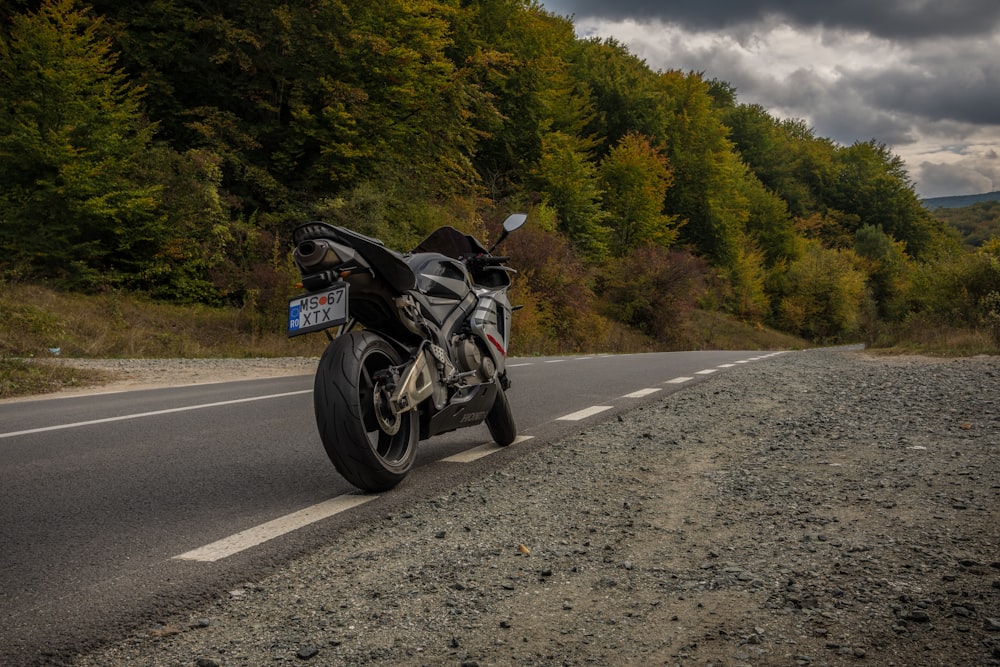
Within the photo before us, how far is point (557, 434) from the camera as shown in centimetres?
640

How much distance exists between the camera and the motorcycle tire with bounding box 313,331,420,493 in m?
3.90

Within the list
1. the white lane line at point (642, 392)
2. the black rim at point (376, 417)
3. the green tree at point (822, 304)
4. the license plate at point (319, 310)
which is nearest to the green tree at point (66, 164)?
the white lane line at point (642, 392)

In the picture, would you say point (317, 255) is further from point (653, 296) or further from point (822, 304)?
point (822, 304)

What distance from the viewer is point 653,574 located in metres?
3.02

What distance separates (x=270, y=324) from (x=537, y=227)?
1487 cm

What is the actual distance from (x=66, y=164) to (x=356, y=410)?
1841 cm

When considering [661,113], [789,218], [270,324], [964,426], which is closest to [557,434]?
[964,426]

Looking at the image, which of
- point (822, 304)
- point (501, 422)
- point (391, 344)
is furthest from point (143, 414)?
point (822, 304)

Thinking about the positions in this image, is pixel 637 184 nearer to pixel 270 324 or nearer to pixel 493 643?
pixel 270 324

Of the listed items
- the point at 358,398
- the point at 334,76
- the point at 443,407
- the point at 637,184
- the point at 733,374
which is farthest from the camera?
the point at 637,184

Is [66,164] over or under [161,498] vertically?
over

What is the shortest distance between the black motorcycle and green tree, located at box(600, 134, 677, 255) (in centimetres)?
4351

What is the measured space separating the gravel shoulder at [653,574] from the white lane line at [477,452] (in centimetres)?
38

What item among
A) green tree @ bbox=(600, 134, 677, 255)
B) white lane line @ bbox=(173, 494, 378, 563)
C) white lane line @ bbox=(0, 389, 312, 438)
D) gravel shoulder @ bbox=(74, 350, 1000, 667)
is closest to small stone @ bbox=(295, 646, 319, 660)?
gravel shoulder @ bbox=(74, 350, 1000, 667)
